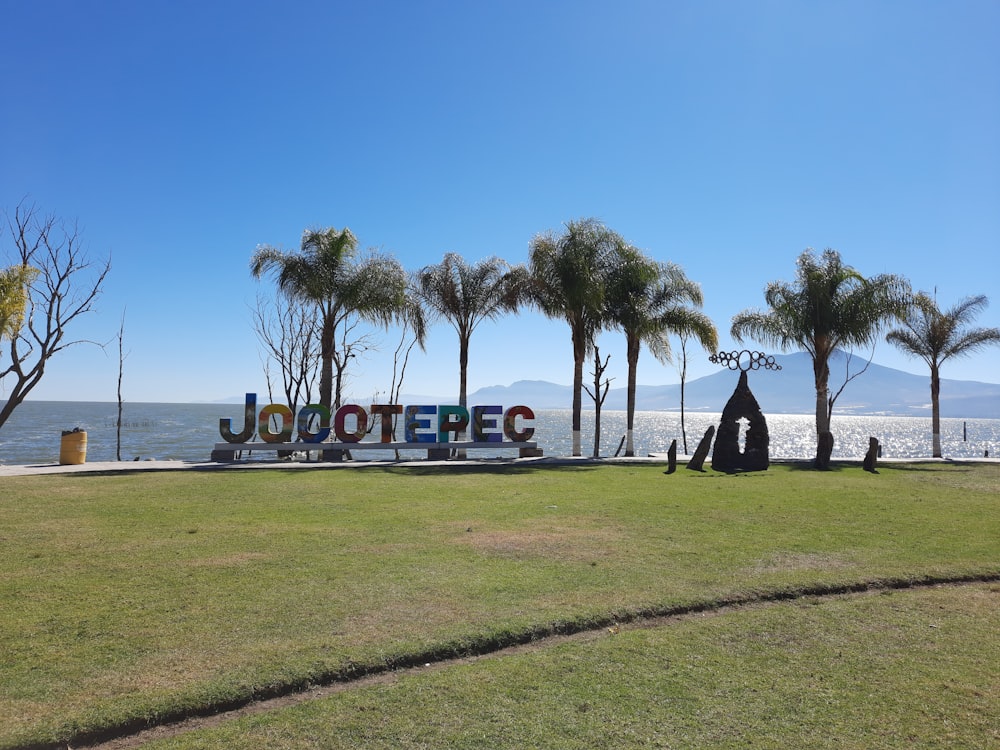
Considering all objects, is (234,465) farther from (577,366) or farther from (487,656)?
(487,656)

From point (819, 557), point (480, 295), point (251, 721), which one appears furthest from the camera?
point (480, 295)

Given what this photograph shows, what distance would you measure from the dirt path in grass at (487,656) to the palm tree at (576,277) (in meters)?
20.7

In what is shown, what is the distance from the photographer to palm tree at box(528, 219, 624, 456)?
90.3 ft

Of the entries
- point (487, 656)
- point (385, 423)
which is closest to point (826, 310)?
point (385, 423)

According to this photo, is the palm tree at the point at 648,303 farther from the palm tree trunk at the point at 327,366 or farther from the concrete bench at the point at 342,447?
the palm tree trunk at the point at 327,366

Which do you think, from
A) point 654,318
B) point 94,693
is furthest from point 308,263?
point 94,693

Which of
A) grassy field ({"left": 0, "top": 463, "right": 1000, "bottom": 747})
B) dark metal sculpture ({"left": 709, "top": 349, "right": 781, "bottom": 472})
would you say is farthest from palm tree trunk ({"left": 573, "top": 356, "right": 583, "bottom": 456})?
grassy field ({"left": 0, "top": 463, "right": 1000, "bottom": 747})

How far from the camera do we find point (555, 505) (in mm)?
13086

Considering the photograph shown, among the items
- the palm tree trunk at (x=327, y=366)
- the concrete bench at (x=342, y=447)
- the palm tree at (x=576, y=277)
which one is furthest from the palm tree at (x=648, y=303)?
the palm tree trunk at (x=327, y=366)

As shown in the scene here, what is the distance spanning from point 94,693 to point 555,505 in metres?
9.51

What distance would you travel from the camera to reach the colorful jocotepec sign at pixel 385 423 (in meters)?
23.2

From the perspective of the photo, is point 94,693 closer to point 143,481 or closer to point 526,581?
point 526,581

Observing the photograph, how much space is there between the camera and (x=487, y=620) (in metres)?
5.91

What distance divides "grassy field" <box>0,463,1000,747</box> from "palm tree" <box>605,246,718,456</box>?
56.6 ft
